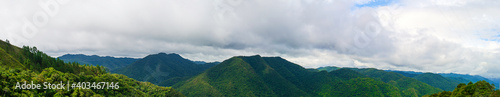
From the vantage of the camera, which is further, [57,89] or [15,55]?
[15,55]

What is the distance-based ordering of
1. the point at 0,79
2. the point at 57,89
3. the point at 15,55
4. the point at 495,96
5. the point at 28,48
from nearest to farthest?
the point at 495,96, the point at 0,79, the point at 57,89, the point at 15,55, the point at 28,48

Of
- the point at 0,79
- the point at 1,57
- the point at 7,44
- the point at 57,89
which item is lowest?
the point at 57,89

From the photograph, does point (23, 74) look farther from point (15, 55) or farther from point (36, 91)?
point (15, 55)

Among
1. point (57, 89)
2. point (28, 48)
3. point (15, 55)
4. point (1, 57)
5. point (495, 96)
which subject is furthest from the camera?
point (28, 48)

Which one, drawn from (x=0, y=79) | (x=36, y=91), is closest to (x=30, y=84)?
(x=36, y=91)

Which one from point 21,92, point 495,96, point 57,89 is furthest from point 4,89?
point 495,96

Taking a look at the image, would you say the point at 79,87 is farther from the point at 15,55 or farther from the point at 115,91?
the point at 15,55

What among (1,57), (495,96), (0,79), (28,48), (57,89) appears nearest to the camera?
(495,96)

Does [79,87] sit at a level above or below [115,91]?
above

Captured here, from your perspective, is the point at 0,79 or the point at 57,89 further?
the point at 57,89
